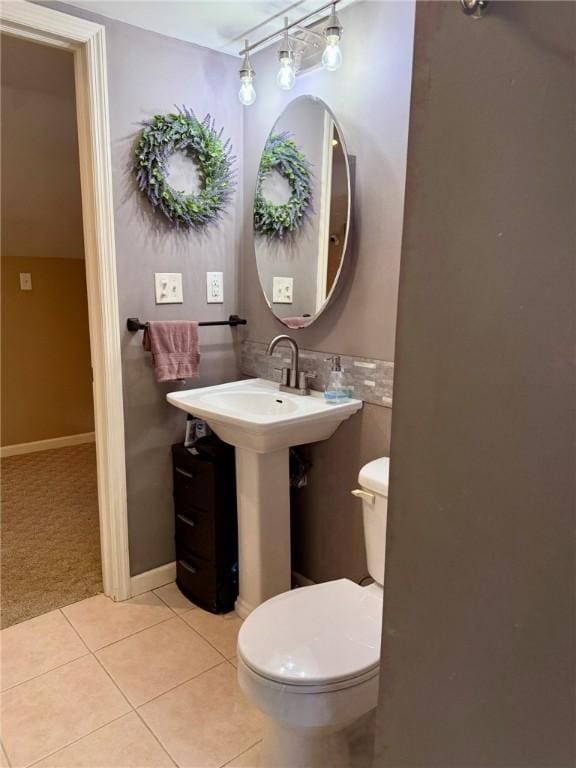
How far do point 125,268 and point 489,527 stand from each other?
1776mm

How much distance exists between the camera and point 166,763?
57.1 inches

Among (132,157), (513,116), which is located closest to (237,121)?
(132,157)

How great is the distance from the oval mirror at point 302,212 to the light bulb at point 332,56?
169 mm

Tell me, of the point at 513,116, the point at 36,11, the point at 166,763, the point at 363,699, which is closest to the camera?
the point at 513,116

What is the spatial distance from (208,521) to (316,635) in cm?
83

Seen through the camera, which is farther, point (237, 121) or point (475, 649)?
point (237, 121)

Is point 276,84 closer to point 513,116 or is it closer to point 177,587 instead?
point 513,116

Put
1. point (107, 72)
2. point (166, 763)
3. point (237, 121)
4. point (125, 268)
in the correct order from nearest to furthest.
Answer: point (166, 763)
point (107, 72)
point (125, 268)
point (237, 121)

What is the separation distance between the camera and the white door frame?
1737mm

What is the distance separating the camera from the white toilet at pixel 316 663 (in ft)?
3.94

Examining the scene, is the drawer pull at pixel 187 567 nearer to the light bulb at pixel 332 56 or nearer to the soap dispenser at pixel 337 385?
the soap dispenser at pixel 337 385

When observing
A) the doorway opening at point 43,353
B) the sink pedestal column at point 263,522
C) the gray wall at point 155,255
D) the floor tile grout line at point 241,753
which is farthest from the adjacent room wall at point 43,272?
the floor tile grout line at point 241,753

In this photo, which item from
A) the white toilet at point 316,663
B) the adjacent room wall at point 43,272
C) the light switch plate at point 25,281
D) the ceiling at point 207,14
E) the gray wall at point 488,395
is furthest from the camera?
the light switch plate at point 25,281

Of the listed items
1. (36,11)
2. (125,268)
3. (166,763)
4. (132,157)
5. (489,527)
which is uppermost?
(36,11)
